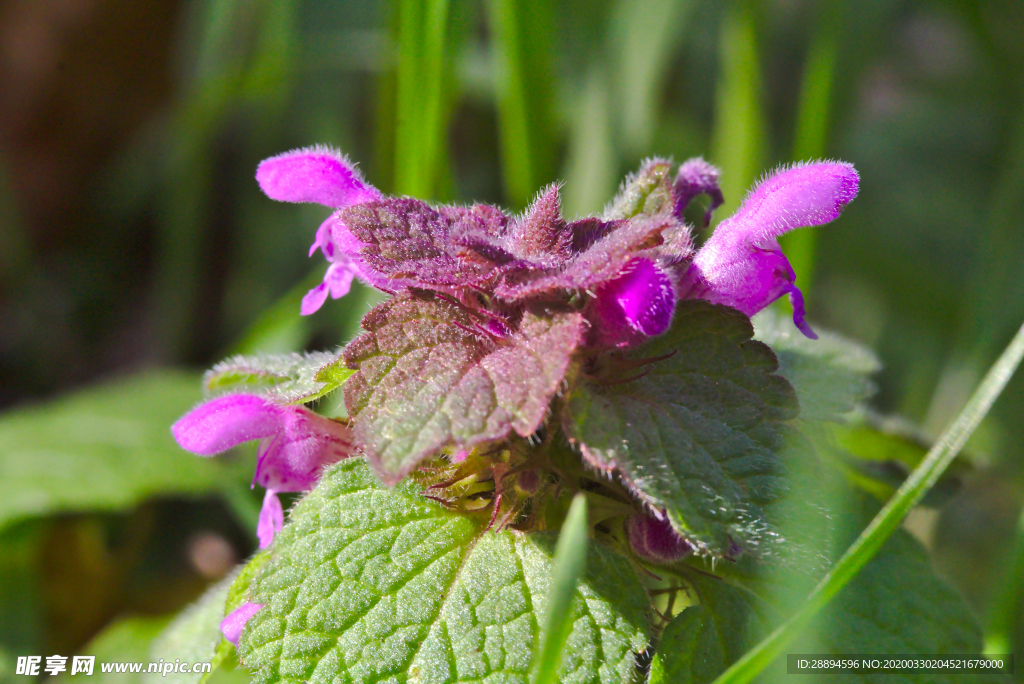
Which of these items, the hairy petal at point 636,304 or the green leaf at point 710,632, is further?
the green leaf at point 710,632

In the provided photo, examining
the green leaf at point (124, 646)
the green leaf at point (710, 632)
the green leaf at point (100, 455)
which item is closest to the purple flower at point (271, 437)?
the green leaf at point (710, 632)

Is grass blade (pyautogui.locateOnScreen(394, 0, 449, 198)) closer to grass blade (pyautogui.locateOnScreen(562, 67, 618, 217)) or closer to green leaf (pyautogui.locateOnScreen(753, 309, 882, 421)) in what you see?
grass blade (pyautogui.locateOnScreen(562, 67, 618, 217))

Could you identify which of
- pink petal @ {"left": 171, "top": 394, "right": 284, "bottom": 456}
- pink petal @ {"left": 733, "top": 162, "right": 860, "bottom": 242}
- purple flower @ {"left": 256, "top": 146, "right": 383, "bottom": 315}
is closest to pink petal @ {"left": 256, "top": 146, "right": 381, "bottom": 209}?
purple flower @ {"left": 256, "top": 146, "right": 383, "bottom": 315}

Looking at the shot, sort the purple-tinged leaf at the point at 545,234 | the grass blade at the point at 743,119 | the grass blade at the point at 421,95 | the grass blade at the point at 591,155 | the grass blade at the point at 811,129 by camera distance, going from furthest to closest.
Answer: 1. the grass blade at the point at 591,155
2. the grass blade at the point at 743,119
3. the grass blade at the point at 811,129
4. the grass blade at the point at 421,95
5. the purple-tinged leaf at the point at 545,234

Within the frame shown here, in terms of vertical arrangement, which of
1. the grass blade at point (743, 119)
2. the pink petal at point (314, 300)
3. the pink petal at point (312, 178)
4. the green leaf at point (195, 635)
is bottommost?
the green leaf at point (195, 635)

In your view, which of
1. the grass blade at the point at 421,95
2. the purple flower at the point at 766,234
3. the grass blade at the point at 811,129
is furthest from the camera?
the grass blade at the point at 811,129

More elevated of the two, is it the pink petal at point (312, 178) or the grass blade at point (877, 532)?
the pink petal at point (312, 178)

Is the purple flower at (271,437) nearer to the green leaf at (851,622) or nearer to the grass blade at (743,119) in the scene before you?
the green leaf at (851,622)

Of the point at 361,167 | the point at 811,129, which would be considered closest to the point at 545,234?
the point at 811,129
